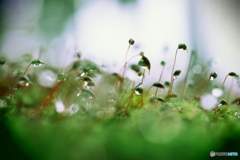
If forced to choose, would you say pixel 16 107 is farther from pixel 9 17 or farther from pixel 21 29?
pixel 9 17

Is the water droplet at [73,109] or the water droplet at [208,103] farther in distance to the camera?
the water droplet at [208,103]

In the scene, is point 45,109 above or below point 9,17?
below

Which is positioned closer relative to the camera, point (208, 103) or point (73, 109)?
point (73, 109)

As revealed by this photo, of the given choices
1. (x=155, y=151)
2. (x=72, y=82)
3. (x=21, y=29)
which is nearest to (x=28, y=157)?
(x=155, y=151)

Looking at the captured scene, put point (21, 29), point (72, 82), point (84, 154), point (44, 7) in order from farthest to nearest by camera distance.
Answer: point (44, 7) < point (21, 29) < point (72, 82) < point (84, 154)

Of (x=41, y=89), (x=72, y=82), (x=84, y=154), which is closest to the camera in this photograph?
(x=84, y=154)

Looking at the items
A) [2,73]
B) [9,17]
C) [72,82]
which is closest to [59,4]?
[9,17]

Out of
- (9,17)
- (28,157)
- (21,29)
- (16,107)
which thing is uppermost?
(9,17)

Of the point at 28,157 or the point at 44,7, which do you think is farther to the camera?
the point at 44,7

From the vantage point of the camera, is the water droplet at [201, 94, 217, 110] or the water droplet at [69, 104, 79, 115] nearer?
the water droplet at [69, 104, 79, 115]
